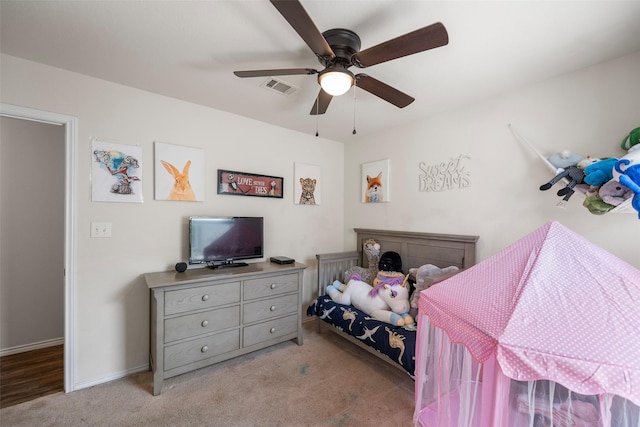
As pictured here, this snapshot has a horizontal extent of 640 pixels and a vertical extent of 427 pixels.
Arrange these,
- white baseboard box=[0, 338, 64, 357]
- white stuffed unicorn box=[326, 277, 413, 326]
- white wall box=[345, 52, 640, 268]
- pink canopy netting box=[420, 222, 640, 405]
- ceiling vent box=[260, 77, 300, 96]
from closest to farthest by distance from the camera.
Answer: pink canopy netting box=[420, 222, 640, 405], white wall box=[345, 52, 640, 268], ceiling vent box=[260, 77, 300, 96], white stuffed unicorn box=[326, 277, 413, 326], white baseboard box=[0, 338, 64, 357]

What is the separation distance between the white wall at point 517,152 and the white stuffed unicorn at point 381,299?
0.82m

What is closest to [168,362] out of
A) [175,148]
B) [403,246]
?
[175,148]

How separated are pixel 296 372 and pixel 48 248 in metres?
2.92

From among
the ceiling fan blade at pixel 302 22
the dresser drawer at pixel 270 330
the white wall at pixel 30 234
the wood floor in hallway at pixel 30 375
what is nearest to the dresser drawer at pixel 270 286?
the dresser drawer at pixel 270 330

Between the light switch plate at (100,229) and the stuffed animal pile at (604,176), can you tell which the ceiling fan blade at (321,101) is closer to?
the stuffed animal pile at (604,176)

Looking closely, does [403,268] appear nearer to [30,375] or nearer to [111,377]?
[111,377]

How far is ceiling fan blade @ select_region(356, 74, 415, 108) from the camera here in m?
1.68

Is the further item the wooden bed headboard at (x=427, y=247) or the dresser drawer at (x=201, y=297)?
the wooden bed headboard at (x=427, y=247)

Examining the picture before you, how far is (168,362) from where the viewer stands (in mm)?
2104

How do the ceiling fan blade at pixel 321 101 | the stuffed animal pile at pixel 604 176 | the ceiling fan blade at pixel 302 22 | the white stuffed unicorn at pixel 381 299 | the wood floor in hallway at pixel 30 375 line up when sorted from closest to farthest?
the ceiling fan blade at pixel 302 22, the stuffed animal pile at pixel 604 176, the ceiling fan blade at pixel 321 101, the wood floor in hallway at pixel 30 375, the white stuffed unicorn at pixel 381 299

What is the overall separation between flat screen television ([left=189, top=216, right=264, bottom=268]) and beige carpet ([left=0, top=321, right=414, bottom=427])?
965 mm

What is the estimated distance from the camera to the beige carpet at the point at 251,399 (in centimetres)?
181

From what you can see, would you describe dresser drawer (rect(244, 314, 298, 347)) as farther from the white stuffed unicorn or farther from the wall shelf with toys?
the wall shelf with toys

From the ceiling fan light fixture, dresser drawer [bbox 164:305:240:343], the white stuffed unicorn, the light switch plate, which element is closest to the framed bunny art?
the light switch plate
